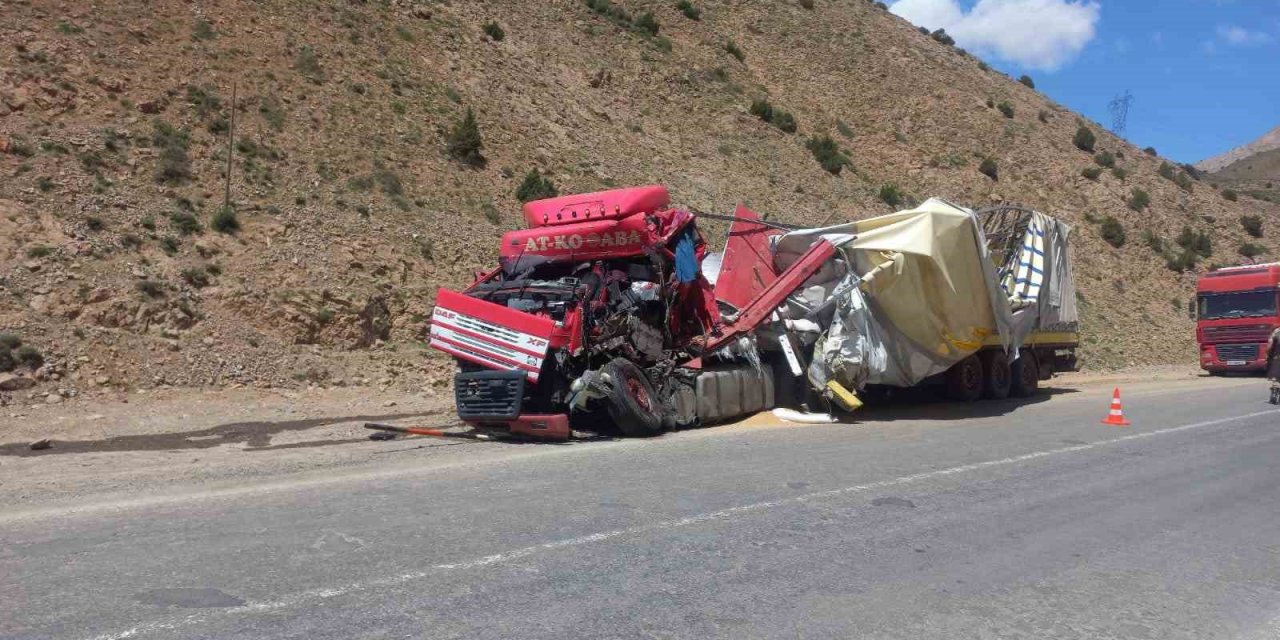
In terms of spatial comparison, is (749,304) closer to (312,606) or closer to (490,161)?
(312,606)

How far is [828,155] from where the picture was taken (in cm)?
4025

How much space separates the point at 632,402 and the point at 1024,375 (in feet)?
34.5

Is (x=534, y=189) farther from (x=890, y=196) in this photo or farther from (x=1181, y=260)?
(x=1181, y=260)

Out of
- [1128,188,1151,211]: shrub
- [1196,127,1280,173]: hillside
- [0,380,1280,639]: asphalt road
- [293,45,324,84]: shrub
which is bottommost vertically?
[0,380,1280,639]: asphalt road

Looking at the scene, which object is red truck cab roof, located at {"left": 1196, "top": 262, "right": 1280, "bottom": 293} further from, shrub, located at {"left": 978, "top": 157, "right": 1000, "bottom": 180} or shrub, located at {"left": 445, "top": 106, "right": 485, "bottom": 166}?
shrub, located at {"left": 445, "top": 106, "right": 485, "bottom": 166}

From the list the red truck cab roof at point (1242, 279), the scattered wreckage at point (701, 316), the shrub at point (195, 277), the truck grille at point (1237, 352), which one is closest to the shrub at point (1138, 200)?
the red truck cab roof at point (1242, 279)

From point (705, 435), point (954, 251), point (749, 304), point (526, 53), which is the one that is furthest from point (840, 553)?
point (526, 53)

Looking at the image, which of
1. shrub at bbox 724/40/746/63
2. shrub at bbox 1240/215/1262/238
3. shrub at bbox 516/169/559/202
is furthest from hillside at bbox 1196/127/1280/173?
shrub at bbox 516/169/559/202

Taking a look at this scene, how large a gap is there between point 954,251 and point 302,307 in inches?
457

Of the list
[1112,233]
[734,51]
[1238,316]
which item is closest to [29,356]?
[1238,316]

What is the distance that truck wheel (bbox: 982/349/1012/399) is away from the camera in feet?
59.1

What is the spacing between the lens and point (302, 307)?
1797cm

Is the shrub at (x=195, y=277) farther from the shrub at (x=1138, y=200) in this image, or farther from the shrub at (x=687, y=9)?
the shrub at (x=1138, y=200)

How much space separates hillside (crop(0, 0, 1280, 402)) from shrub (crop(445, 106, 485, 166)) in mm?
341
